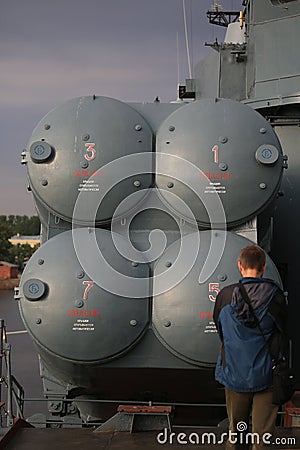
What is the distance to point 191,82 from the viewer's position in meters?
9.80

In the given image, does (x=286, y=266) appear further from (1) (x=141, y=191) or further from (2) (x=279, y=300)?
(2) (x=279, y=300)

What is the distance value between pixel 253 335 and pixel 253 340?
23 millimetres

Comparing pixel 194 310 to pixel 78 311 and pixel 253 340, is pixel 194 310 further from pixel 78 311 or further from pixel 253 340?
pixel 253 340

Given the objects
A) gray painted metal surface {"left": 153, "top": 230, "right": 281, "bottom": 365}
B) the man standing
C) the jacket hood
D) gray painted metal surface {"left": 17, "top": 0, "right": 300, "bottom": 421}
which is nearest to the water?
gray painted metal surface {"left": 17, "top": 0, "right": 300, "bottom": 421}

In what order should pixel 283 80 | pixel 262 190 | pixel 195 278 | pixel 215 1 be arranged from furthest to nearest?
pixel 215 1 < pixel 283 80 < pixel 262 190 < pixel 195 278

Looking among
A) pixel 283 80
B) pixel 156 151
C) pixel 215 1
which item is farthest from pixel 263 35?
pixel 215 1

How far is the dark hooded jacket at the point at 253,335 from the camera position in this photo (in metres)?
3.19

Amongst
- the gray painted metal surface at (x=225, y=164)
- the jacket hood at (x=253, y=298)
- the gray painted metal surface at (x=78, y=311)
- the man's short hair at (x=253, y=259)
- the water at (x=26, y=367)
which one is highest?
the gray painted metal surface at (x=225, y=164)

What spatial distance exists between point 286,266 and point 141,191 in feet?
8.30

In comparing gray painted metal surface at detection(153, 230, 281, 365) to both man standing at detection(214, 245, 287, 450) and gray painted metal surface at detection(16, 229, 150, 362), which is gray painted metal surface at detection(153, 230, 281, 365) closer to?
gray painted metal surface at detection(16, 229, 150, 362)

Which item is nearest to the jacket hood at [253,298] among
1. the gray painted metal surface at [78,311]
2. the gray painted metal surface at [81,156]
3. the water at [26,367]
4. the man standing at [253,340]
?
the man standing at [253,340]

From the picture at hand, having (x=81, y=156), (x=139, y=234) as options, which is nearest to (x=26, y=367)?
(x=139, y=234)

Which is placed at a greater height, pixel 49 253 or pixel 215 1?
pixel 215 1

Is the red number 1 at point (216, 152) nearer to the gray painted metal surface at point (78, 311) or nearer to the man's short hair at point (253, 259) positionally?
the gray painted metal surface at point (78, 311)
